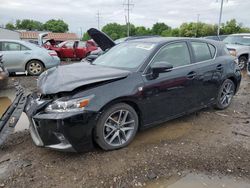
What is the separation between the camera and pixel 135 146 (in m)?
3.84

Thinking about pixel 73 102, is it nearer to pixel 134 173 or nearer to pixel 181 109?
pixel 134 173

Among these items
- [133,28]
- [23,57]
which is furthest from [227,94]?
[133,28]

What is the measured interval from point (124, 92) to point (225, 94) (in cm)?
288

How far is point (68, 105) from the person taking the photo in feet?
10.5

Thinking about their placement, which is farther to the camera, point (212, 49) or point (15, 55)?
point (15, 55)

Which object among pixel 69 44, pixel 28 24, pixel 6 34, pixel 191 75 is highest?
pixel 28 24

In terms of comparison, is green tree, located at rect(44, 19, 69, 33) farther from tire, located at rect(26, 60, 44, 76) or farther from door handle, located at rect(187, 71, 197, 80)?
door handle, located at rect(187, 71, 197, 80)

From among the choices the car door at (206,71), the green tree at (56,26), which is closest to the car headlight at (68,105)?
the car door at (206,71)

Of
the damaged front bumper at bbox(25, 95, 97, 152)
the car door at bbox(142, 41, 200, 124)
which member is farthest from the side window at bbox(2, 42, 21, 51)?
the car door at bbox(142, 41, 200, 124)

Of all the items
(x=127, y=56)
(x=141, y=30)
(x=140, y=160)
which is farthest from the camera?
(x=141, y=30)

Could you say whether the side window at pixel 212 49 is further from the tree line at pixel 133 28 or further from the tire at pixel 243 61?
the tree line at pixel 133 28

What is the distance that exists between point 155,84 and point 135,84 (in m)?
0.38

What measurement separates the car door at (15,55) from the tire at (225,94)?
7.27 m

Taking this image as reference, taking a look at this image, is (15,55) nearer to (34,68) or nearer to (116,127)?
(34,68)
